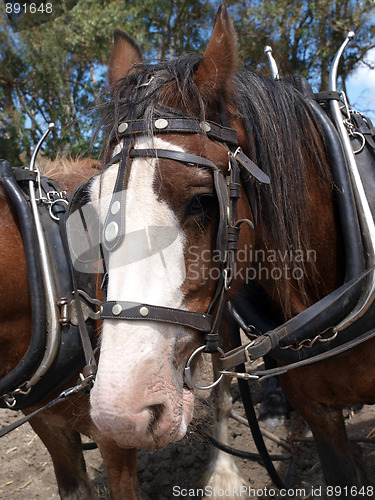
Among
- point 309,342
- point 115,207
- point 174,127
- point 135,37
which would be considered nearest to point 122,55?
point 174,127

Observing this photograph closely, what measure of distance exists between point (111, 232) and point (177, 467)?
2232 millimetres

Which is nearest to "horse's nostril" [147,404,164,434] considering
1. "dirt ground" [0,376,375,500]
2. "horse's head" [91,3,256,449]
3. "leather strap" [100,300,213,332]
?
"horse's head" [91,3,256,449]

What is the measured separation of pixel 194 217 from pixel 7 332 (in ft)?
3.13

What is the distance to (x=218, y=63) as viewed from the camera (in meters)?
1.38

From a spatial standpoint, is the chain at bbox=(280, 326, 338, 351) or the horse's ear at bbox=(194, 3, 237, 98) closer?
the horse's ear at bbox=(194, 3, 237, 98)

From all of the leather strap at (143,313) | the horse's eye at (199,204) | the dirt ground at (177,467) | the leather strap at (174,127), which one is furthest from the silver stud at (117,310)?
the dirt ground at (177,467)

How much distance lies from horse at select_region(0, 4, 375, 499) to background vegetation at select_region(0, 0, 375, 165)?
8040 mm

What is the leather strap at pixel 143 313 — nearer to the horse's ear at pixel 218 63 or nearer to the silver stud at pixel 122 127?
the silver stud at pixel 122 127

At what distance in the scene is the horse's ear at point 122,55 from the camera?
1707mm

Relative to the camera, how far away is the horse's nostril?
1075mm

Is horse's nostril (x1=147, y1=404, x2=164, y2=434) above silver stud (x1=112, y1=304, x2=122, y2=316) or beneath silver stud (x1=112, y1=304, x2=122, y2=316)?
beneath

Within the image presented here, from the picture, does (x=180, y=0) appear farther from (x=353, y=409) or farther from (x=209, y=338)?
(x=209, y=338)

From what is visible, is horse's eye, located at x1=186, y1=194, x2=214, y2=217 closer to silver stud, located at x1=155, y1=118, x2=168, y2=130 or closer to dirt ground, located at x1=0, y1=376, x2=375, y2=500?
silver stud, located at x1=155, y1=118, x2=168, y2=130

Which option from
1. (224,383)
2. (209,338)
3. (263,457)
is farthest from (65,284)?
(224,383)
